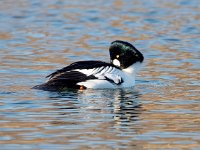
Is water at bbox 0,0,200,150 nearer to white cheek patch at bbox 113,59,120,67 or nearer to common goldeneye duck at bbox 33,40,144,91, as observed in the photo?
common goldeneye duck at bbox 33,40,144,91

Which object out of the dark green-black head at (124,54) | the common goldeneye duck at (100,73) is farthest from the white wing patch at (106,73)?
the dark green-black head at (124,54)

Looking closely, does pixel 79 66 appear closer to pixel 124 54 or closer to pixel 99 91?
pixel 99 91

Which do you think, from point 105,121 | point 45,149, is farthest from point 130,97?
point 45,149

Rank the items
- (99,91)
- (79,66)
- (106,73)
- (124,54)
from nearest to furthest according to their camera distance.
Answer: (99,91) < (79,66) < (106,73) < (124,54)

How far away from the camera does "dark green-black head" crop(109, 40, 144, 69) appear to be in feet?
52.0

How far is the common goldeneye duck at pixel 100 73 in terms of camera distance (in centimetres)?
1502

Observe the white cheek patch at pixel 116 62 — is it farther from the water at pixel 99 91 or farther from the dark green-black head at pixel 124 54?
the water at pixel 99 91

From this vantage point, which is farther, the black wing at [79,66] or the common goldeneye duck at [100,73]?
the black wing at [79,66]

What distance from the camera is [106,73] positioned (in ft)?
50.3

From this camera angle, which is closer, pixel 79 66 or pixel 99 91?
pixel 99 91

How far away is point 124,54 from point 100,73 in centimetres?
81

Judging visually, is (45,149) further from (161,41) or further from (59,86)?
(161,41)

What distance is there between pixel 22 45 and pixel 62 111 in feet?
30.8

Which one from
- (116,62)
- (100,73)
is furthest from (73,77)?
(116,62)
